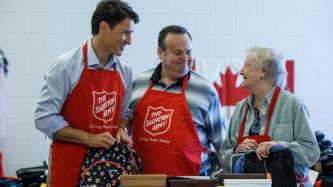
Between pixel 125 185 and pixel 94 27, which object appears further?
pixel 94 27

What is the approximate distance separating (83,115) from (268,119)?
875 mm

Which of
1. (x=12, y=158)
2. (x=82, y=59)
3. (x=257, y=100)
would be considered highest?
(x=82, y=59)

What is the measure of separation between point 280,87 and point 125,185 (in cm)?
116

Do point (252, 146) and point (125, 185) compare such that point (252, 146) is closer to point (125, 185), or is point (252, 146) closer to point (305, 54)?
point (125, 185)

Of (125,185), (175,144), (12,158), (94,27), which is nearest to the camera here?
(125,185)

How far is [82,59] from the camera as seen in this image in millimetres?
2688

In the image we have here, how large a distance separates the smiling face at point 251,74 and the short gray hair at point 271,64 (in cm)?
2

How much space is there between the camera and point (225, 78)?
14.8 feet

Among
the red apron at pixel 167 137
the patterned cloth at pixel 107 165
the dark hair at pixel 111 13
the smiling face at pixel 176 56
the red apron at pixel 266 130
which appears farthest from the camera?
the smiling face at pixel 176 56

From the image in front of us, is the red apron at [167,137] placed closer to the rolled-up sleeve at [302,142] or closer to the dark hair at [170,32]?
the dark hair at [170,32]

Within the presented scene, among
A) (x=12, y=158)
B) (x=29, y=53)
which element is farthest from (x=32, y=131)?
(x=29, y=53)

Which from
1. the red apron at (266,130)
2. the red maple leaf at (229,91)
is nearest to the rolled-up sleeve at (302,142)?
the red apron at (266,130)

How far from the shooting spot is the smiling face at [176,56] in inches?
121

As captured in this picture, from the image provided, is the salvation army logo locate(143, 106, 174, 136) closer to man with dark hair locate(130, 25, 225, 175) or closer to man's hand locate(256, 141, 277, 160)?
man with dark hair locate(130, 25, 225, 175)
